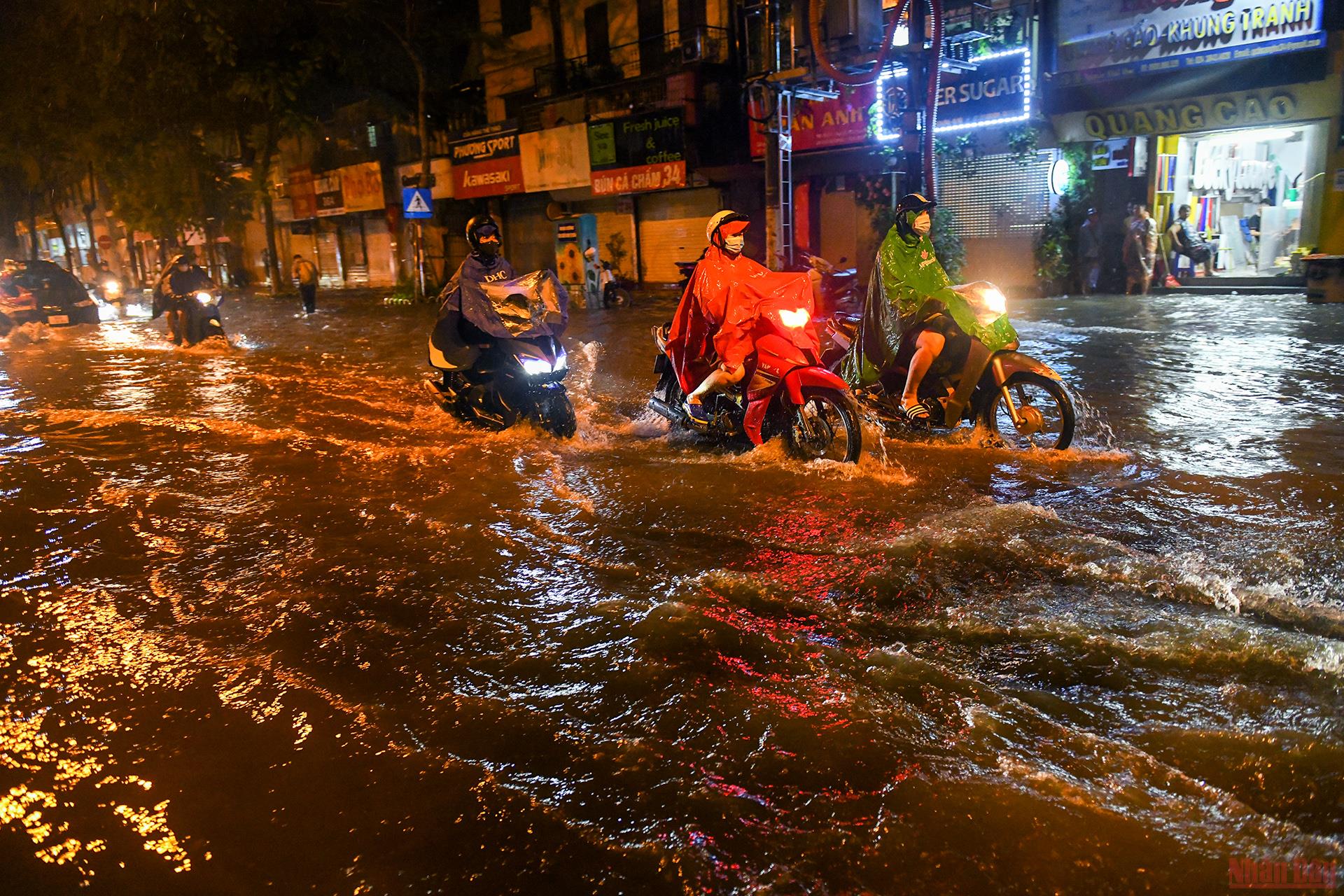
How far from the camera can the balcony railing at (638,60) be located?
23.0m

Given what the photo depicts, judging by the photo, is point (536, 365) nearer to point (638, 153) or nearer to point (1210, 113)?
point (1210, 113)

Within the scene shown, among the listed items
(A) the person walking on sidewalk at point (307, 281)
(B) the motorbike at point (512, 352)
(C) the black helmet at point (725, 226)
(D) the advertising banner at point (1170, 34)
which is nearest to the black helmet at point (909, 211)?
(C) the black helmet at point (725, 226)

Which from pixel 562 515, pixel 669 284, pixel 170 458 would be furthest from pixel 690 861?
pixel 669 284

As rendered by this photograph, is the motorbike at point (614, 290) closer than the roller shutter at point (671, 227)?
Yes

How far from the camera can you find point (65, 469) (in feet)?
24.5

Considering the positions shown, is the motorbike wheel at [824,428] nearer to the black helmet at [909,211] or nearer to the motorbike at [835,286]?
the black helmet at [909,211]

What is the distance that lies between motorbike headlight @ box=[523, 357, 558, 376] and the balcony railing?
1739 cm

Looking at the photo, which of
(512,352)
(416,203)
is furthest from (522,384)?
(416,203)

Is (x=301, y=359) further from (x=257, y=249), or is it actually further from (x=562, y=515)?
Answer: (x=257, y=249)

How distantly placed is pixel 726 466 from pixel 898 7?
5.52m

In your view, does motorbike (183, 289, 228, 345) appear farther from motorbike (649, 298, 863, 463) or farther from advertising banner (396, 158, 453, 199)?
advertising banner (396, 158, 453, 199)

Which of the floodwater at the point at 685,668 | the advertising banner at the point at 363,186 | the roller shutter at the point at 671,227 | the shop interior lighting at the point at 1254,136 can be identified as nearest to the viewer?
the floodwater at the point at 685,668

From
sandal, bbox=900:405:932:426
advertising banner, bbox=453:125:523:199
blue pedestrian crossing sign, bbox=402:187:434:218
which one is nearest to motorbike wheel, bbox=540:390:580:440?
sandal, bbox=900:405:932:426

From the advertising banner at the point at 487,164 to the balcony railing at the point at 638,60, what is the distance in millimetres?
1912
